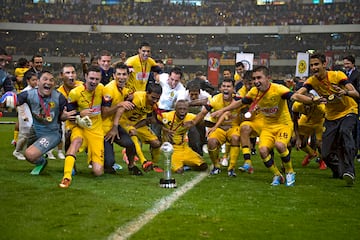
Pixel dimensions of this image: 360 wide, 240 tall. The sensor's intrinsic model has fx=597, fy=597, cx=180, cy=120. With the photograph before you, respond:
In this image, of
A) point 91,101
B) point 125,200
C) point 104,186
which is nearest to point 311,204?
point 125,200

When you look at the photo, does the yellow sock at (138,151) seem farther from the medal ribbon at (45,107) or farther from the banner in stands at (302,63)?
the banner in stands at (302,63)

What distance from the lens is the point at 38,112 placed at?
9.62 m

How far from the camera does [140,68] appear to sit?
42.4 feet

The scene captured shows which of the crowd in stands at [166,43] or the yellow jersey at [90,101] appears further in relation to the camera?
the crowd in stands at [166,43]

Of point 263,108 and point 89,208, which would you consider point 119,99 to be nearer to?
point 263,108

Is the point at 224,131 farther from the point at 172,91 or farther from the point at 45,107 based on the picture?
the point at 45,107

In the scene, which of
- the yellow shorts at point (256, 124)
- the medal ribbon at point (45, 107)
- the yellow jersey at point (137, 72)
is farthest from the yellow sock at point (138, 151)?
the yellow jersey at point (137, 72)

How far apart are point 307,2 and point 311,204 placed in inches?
2056

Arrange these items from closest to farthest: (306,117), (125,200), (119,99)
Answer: (125,200)
(119,99)
(306,117)

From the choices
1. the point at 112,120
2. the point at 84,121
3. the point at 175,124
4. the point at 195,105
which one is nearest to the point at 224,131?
the point at 175,124

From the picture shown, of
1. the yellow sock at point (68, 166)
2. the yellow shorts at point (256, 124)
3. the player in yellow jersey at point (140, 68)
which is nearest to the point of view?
the yellow sock at point (68, 166)

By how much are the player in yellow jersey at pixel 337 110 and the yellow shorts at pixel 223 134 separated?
5.59 ft

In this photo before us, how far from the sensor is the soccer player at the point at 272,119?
942cm

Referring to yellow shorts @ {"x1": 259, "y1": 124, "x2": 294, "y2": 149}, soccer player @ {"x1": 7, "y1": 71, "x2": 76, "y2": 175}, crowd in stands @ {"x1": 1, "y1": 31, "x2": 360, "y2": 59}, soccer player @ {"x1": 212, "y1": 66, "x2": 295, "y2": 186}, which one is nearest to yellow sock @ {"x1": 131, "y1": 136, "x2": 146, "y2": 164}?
soccer player @ {"x1": 7, "y1": 71, "x2": 76, "y2": 175}
